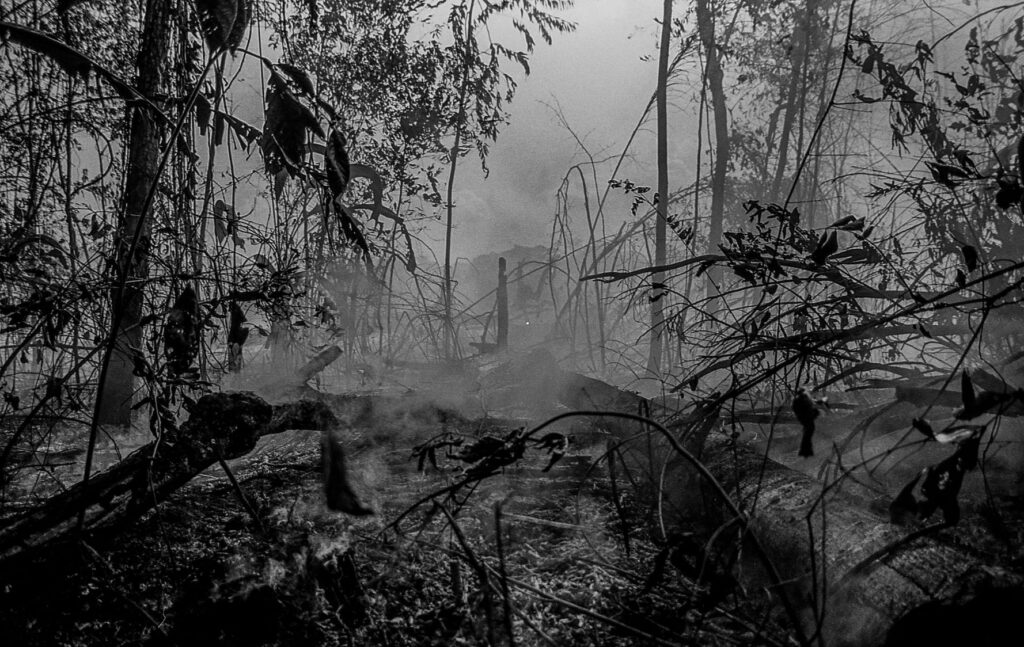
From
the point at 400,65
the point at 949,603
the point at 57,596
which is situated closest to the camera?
the point at 949,603

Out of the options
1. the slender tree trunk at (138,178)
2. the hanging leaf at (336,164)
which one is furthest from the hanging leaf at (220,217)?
the hanging leaf at (336,164)

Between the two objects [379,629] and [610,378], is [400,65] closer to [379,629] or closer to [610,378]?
[610,378]

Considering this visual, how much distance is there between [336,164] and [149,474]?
1.23 m

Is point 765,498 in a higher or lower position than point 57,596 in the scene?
higher

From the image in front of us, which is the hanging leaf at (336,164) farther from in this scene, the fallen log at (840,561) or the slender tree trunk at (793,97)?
the slender tree trunk at (793,97)

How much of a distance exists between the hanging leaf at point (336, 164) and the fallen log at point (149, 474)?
0.97 metres

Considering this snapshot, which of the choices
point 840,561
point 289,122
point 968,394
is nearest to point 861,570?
point 840,561

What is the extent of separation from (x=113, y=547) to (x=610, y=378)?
5964mm

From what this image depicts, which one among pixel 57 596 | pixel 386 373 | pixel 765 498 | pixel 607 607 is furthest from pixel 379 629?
pixel 386 373

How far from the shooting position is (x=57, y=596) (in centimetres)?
179

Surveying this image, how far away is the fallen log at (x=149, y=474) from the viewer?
1889 millimetres

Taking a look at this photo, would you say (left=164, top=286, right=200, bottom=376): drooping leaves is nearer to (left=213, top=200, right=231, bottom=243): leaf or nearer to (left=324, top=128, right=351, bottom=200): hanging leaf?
(left=324, top=128, right=351, bottom=200): hanging leaf

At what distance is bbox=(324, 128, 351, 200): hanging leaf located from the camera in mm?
1120

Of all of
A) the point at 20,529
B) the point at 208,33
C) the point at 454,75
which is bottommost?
the point at 20,529
